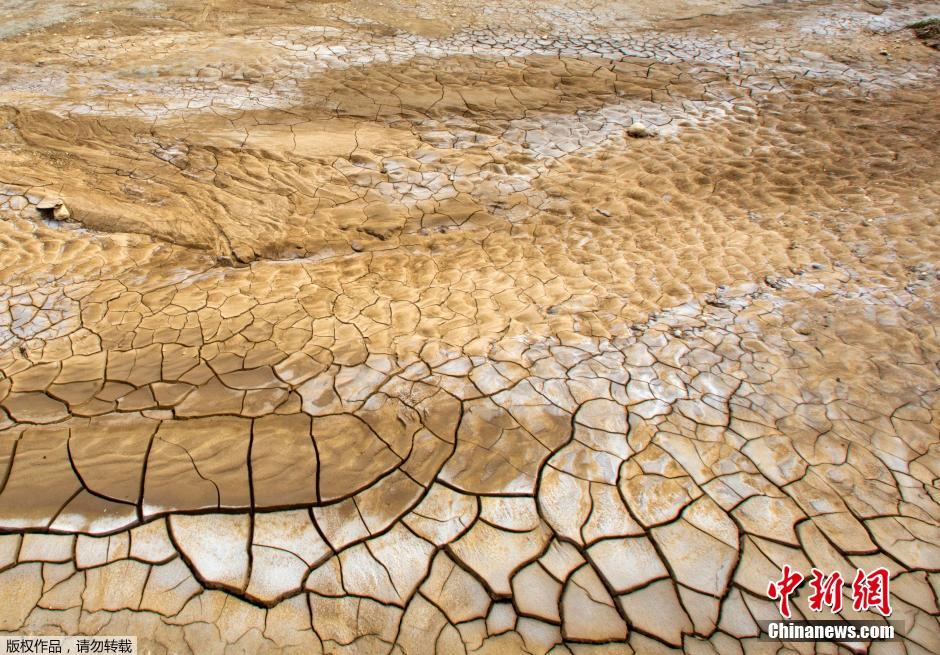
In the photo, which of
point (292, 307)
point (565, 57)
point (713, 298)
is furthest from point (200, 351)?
point (565, 57)

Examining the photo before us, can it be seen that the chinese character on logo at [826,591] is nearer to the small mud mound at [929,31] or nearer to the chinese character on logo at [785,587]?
the chinese character on logo at [785,587]

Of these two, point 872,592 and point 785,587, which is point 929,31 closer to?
point 872,592

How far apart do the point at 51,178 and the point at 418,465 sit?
3341 millimetres

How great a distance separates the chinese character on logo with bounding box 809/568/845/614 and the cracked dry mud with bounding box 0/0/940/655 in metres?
0.04

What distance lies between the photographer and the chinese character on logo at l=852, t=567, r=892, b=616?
1.88 metres

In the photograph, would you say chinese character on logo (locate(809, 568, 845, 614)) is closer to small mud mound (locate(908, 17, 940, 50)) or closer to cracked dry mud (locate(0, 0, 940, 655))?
cracked dry mud (locate(0, 0, 940, 655))

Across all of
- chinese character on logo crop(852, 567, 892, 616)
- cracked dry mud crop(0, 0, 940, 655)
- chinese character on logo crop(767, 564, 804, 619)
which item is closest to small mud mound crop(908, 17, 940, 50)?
cracked dry mud crop(0, 0, 940, 655)

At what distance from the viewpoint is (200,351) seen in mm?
2686

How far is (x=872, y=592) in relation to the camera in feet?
6.29

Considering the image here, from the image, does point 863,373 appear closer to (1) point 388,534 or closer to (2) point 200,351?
(1) point 388,534

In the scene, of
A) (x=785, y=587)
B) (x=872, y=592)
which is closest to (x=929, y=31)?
A: (x=872, y=592)

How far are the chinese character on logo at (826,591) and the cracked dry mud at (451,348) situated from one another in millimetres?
41

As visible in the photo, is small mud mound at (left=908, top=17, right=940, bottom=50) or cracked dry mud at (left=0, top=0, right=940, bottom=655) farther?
small mud mound at (left=908, top=17, right=940, bottom=50)

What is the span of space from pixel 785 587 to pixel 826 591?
5.5 inches
